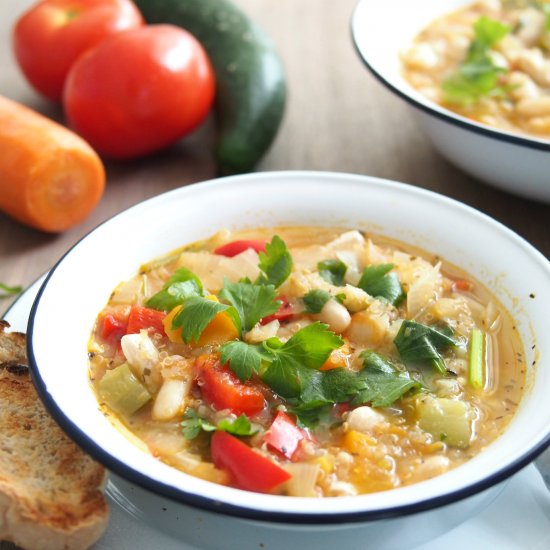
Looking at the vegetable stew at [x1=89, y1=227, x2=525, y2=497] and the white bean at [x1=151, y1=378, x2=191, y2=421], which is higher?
the vegetable stew at [x1=89, y1=227, x2=525, y2=497]

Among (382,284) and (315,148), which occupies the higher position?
(382,284)

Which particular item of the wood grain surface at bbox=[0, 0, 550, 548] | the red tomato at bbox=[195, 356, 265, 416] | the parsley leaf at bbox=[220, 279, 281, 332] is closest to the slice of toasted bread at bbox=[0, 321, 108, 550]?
the red tomato at bbox=[195, 356, 265, 416]

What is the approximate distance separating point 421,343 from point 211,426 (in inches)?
27.8

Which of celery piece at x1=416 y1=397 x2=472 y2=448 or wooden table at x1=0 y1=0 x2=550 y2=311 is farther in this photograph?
wooden table at x1=0 y1=0 x2=550 y2=311

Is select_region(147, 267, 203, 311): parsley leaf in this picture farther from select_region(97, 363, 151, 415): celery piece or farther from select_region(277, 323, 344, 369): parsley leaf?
select_region(277, 323, 344, 369): parsley leaf

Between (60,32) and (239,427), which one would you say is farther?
(60,32)

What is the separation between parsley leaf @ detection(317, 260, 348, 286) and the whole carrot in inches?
56.9

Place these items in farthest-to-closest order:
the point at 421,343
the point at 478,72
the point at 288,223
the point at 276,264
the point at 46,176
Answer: the point at 478,72
the point at 46,176
the point at 288,223
the point at 276,264
the point at 421,343

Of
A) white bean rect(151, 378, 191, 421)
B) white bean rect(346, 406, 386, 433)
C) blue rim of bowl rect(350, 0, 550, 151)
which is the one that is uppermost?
blue rim of bowl rect(350, 0, 550, 151)

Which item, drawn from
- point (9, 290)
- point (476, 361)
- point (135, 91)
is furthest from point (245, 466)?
point (135, 91)

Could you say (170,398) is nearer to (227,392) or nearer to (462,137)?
(227,392)

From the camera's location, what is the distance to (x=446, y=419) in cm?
239

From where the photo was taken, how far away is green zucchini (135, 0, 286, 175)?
13.9 ft

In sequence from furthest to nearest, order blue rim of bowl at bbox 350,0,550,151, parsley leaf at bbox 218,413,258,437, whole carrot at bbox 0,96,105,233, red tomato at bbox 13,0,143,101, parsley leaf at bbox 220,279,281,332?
red tomato at bbox 13,0,143,101 → whole carrot at bbox 0,96,105,233 → blue rim of bowl at bbox 350,0,550,151 → parsley leaf at bbox 220,279,281,332 → parsley leaf at bbox 218,413,258,437
